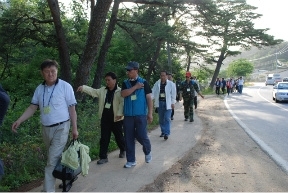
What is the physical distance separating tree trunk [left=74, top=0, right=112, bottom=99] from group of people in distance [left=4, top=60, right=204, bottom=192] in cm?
257

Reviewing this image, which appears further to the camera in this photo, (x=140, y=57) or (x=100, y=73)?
(x=140, y=57)

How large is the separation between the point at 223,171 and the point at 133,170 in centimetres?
165

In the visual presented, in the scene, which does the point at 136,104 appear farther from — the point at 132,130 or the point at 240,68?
the point at 240,68

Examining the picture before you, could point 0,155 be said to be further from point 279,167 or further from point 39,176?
point 279,167

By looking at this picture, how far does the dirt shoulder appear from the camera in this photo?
15.4ft

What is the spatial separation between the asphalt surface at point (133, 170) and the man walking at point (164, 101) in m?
0.39

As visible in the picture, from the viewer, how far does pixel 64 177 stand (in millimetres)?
4359

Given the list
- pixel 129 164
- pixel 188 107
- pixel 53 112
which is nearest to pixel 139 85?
pixel 129 164

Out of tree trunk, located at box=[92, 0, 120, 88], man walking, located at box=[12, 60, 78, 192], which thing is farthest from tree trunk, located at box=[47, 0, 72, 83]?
man walking, located at box=[12, 60, 78, 192]

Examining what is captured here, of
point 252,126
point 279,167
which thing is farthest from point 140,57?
point 279,167

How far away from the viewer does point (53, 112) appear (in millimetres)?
4324

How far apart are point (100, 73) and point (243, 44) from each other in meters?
25.8

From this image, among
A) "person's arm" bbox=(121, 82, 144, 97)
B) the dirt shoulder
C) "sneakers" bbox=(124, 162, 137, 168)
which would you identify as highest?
"person's arm" bbox=(121, 82, 144, 97)

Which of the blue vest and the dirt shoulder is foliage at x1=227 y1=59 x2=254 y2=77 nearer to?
the dirt shoulder
